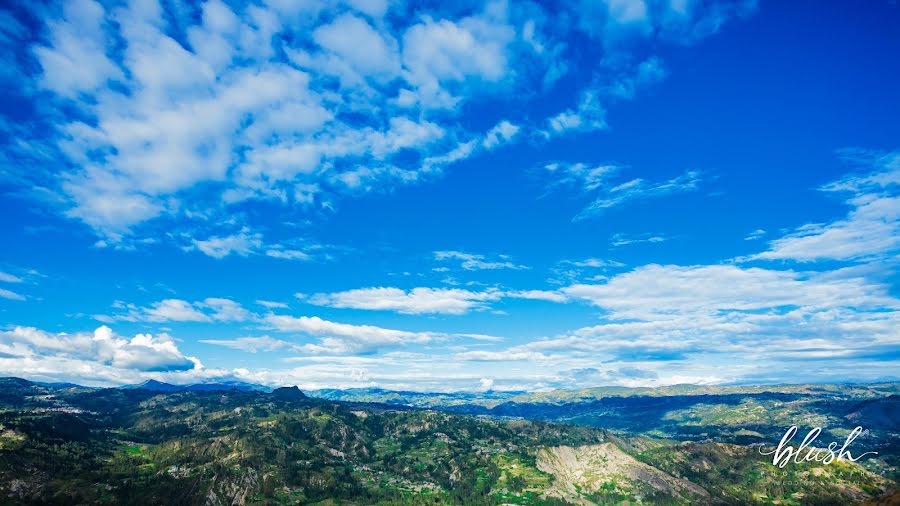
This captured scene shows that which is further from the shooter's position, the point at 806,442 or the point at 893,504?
the point at 806,442
